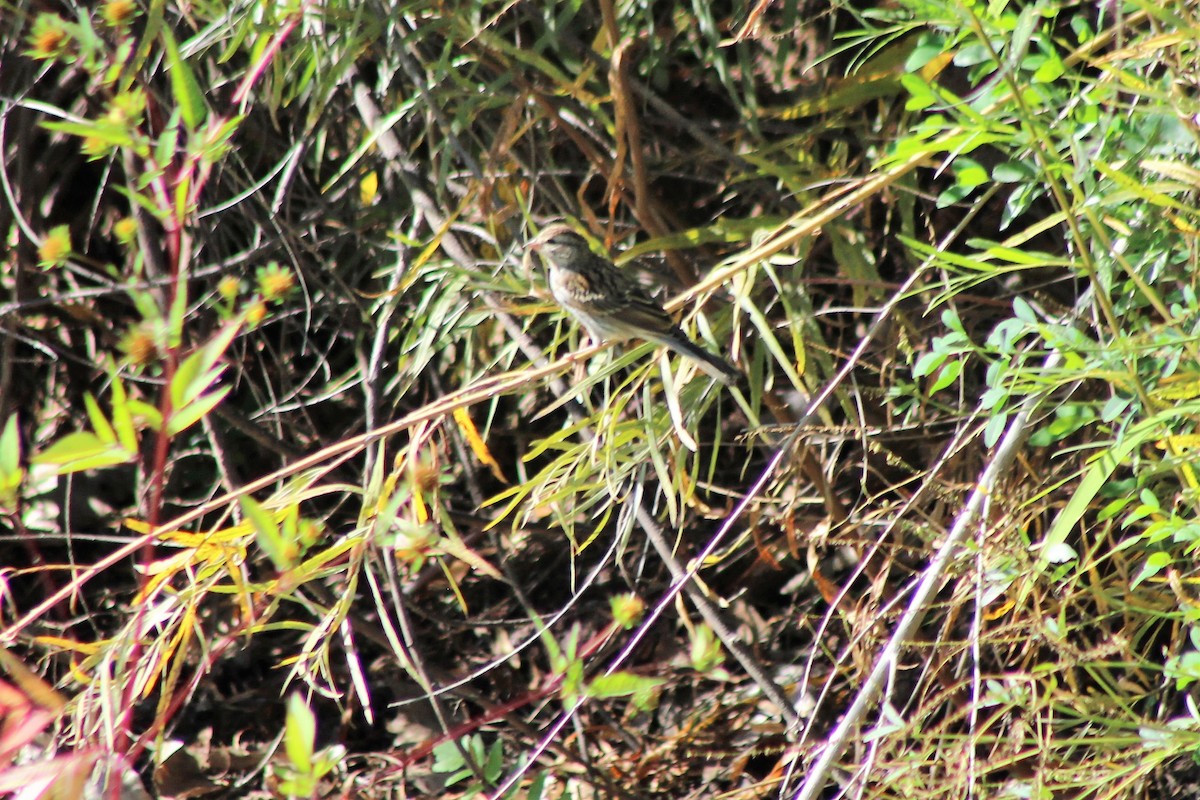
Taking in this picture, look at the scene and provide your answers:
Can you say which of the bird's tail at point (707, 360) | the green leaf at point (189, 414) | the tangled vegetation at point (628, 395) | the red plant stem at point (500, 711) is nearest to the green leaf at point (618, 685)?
the tangled vegetation at point (628, 395)

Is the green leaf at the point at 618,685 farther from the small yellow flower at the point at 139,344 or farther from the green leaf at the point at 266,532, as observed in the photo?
the small yellow flower at the point at 139,344

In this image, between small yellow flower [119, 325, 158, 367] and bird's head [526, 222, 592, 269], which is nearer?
small yellow flower [119, 325, 158, 367]

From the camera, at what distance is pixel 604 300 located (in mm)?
3570

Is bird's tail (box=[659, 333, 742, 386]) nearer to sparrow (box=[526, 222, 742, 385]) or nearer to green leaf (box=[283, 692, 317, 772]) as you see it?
sparrow (box=[526, 222, 742, 385])

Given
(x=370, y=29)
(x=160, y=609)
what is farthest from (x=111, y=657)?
(x=370, y=29)

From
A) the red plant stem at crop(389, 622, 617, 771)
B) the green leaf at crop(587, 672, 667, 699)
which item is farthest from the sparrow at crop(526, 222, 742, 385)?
the green leaf at crop(587, 672, 667, 699)

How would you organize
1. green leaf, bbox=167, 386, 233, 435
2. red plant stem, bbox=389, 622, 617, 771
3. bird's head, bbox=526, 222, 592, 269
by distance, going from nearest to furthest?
green leaf, bbox=167, 386, 233, 435
red plant stem, bbox=389, 622, 617, 771
bird's head, bbox=526, 222, 592, 269

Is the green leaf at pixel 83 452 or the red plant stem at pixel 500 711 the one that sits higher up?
the green leaf at pixel 83 452

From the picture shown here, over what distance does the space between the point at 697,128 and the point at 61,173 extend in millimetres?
2379

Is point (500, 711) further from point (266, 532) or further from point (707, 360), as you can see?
point (707, 360)

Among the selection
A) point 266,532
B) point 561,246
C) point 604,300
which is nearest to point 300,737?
point 266,532

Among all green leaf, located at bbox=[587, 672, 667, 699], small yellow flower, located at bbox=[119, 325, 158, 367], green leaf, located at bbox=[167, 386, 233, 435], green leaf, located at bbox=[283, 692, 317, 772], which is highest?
small yellow flower, located at bbox=[119, 325, 158, 367]

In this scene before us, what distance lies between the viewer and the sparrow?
319cm

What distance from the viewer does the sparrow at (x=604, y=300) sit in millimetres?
3186
